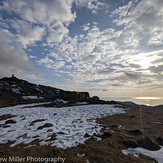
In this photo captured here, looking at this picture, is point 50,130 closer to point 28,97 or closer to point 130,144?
point 130,144

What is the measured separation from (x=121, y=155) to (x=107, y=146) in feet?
3.15

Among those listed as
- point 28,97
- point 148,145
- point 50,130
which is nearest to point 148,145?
point 148,145

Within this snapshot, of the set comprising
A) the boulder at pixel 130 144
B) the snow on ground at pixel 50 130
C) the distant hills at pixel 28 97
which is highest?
the distant hills at pixel 28 97

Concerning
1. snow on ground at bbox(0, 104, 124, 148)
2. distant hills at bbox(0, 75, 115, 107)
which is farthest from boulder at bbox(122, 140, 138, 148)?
distant hills at bbox(0, 75, 115, 107)

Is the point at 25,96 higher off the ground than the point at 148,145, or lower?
higher

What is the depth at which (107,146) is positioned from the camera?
5680 mm

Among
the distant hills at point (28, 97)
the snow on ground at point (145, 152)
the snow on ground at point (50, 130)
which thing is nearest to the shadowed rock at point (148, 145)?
the snow on ground at point (145, 152)

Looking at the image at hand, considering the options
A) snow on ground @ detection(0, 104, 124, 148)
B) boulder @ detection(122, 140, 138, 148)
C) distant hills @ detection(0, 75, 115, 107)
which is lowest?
snow on ground @ detection(0, 104, 124, 148)

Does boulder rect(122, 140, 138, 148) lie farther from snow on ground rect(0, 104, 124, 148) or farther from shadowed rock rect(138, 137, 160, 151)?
snow on ground rect(0, 104, 124, 148)

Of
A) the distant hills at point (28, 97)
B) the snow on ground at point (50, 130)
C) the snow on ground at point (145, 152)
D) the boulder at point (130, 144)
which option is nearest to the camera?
the snow on ground at point (145, 152)

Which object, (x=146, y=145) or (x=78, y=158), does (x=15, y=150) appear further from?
(x=146, y=145)

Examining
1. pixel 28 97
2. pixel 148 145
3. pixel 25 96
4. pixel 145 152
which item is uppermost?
pixel 25 96

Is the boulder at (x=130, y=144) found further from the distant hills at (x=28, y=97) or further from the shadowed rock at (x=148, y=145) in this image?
the distant hills at (x=28, y=97)

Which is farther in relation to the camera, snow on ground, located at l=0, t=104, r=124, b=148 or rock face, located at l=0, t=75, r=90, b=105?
rock face, located at l=0, t=75, r=90, b=105
